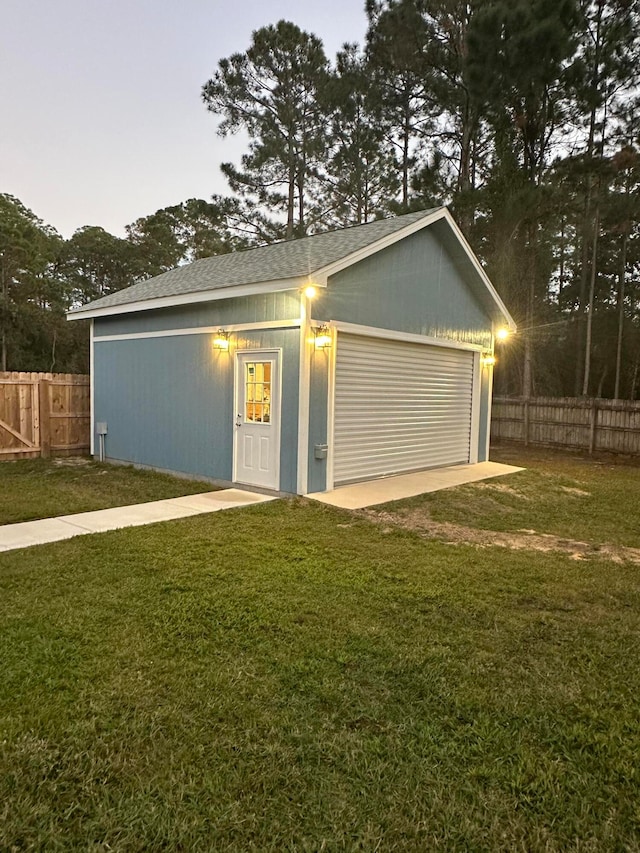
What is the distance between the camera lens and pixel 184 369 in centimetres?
832

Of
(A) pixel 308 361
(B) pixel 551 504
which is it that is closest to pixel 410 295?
(A) pixel 308 361

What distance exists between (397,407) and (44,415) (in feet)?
21.5

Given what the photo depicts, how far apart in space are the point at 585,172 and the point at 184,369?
11.5m

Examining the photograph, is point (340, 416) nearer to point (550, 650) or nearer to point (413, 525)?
point (413, 525)

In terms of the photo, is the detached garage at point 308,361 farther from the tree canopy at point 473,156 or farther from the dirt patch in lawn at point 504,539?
the tree canopy at point 473,156

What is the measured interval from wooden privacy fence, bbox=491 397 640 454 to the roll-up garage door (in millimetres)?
4311

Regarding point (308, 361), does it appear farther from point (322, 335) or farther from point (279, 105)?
point (279, 105)

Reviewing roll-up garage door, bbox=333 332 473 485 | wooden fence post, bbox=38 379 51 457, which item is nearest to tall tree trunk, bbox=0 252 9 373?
wooden fence post, bbox=38 379 51 457

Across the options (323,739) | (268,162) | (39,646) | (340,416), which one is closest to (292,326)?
(340,416)

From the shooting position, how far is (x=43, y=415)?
1002 centimetres

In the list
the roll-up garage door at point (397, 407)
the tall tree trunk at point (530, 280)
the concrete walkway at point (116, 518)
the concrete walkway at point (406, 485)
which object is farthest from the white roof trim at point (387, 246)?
the tall tree trunk at point (530, 280)

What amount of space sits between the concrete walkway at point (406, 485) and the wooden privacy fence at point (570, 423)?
12.7 feet

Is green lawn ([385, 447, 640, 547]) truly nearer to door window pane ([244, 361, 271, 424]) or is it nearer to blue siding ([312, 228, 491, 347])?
door window pane ([244, 361, 271, 424])

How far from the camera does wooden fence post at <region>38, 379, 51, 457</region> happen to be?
9.99m
